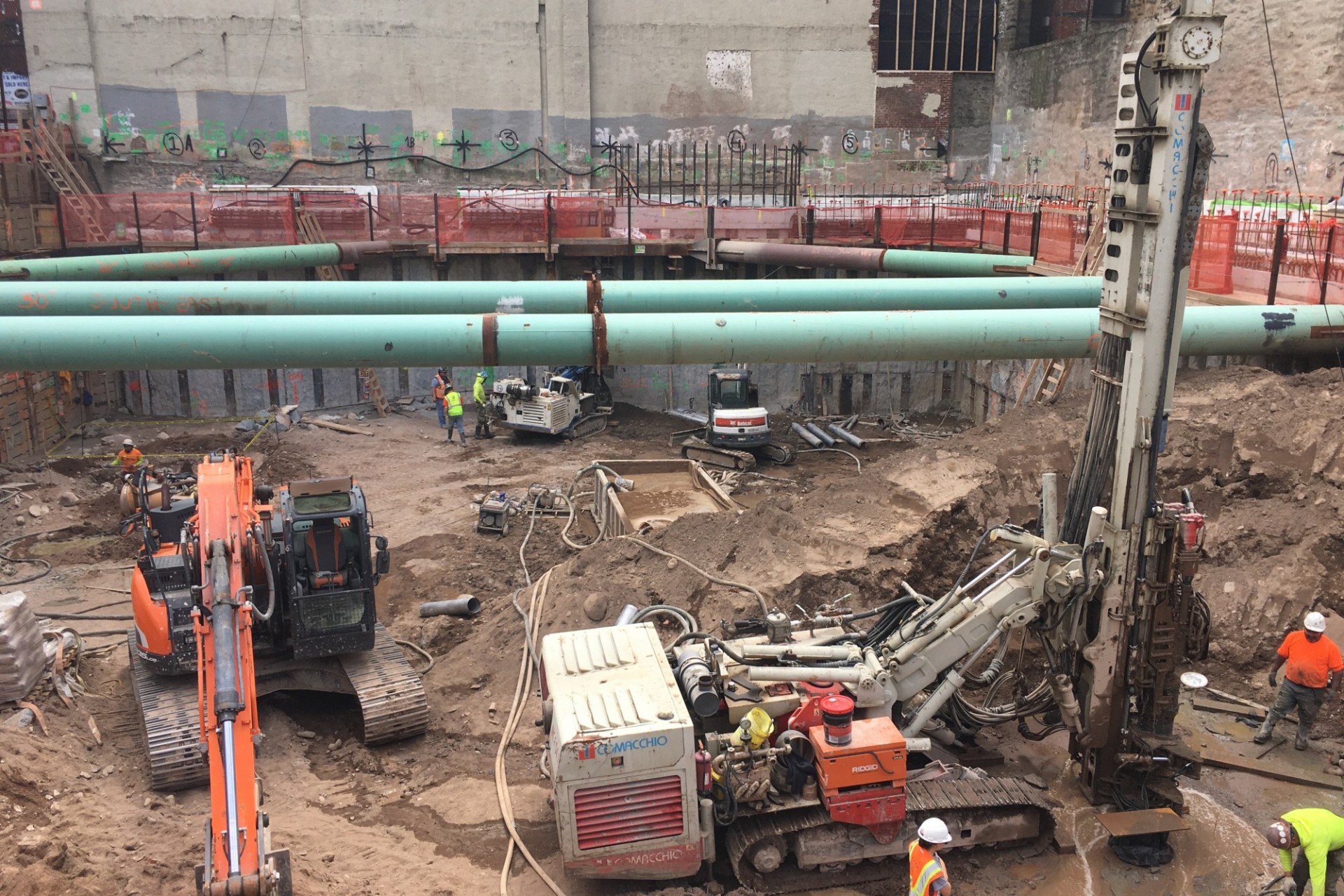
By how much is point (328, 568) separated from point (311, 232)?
21.1 metres

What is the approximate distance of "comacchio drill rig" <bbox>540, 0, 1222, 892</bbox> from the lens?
8.30 m

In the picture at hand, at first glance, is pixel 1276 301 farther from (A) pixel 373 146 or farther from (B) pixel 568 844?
(A) pixel 373 146

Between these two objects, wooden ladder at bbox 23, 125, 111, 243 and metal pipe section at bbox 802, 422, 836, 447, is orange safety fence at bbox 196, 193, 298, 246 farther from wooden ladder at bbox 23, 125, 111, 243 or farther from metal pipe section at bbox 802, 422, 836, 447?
metal pipe section at bbox 802, 422, 836, 447

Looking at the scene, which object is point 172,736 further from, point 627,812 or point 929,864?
point 929,864

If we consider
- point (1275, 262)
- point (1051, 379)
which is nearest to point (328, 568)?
point (1051, 379)

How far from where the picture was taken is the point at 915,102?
142 feet

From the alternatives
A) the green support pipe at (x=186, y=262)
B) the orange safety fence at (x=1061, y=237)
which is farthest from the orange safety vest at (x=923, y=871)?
the green support pipe at (x=186, y=262)

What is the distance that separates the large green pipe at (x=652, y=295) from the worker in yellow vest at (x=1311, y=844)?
8451mm

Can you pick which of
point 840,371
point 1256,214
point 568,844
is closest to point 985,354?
point 568,844

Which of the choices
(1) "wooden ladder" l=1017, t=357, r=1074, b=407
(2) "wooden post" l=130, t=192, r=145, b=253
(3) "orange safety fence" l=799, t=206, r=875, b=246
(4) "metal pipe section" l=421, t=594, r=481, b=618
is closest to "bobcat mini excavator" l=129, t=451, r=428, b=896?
(4) "metal pipe section" l=421, t=594, r=481, b=618

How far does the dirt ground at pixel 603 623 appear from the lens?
9242 millimetres

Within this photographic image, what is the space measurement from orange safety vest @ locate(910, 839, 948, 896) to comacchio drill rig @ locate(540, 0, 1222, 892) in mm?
1231

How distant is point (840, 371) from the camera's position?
28.1 meters

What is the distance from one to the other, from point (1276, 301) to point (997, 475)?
6.11 m
